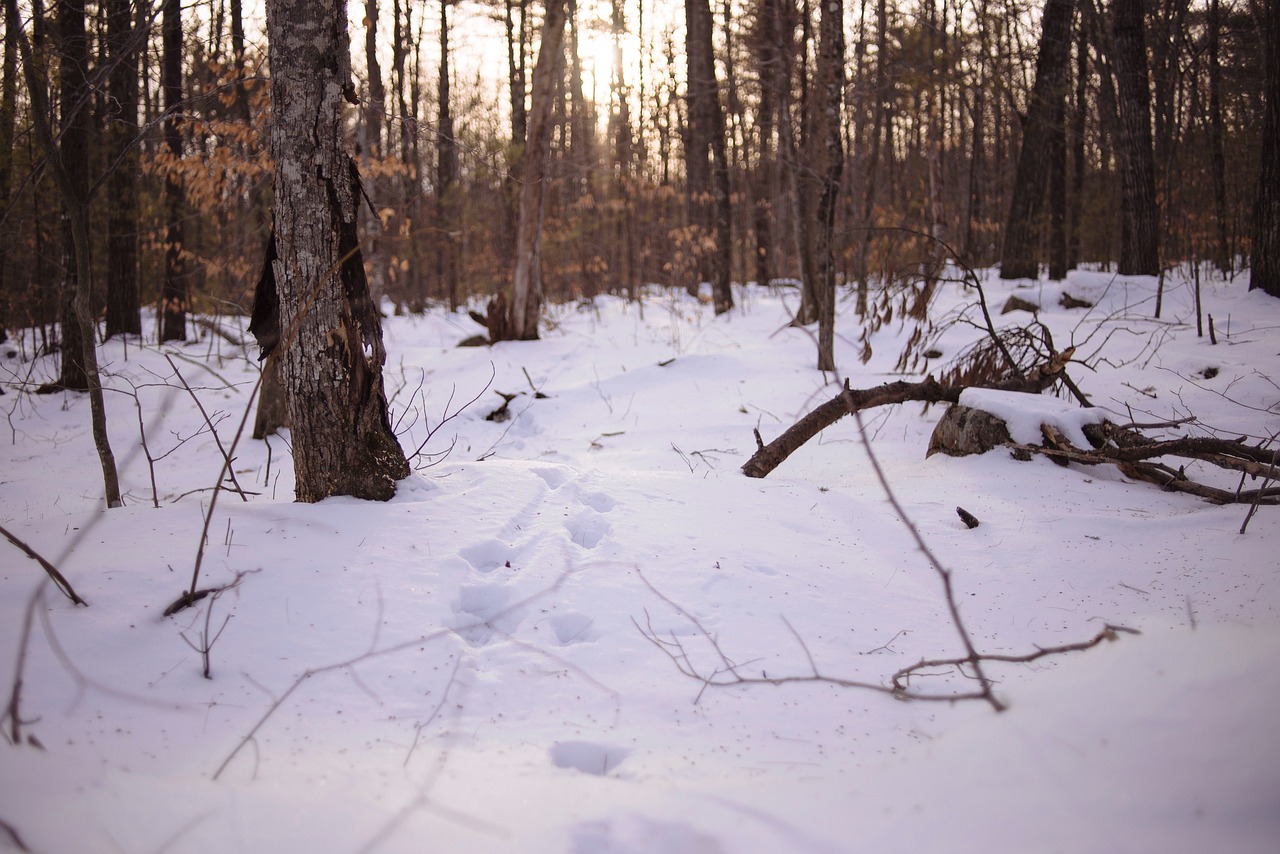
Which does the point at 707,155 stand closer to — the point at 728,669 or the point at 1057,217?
the point at 1057,217

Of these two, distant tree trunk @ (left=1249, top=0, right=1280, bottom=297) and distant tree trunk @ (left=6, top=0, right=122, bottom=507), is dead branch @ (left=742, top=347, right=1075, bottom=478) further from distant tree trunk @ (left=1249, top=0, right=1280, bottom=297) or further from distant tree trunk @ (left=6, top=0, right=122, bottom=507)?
distant tree trunk @ (left=1249, top=0, right=1280, bottom=297)

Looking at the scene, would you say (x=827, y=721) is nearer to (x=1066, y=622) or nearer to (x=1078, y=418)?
(x=1066, y=622)

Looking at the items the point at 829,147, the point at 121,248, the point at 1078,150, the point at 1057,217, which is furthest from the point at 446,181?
the point at 1078,150

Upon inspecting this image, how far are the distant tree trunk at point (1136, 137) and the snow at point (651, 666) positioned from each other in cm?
534

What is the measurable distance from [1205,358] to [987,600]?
14.5 ft

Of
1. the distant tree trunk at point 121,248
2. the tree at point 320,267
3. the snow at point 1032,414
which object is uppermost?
the distant tree trunk at point 121,248

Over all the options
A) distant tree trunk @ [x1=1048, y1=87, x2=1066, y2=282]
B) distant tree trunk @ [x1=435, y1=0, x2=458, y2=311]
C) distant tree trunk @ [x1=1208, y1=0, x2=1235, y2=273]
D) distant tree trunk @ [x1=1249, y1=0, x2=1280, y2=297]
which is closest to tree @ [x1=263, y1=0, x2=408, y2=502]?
distant tree trunk @ [x1=1249, y1=0, x2=1280, y2=297]

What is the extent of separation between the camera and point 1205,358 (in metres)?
5.61

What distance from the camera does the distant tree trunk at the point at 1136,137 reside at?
859cm

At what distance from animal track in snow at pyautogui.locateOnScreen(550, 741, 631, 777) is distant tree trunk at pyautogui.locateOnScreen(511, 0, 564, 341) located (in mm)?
6894

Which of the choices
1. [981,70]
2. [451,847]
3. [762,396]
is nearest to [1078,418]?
[762,396]

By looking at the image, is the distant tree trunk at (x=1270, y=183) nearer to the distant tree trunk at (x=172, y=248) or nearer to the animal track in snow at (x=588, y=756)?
the animal track in snow at (x=588, y=756)

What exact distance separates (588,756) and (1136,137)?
10.2 m

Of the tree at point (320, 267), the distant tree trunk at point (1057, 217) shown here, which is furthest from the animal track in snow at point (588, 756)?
the distant tree trunk at point (1057, 217)
